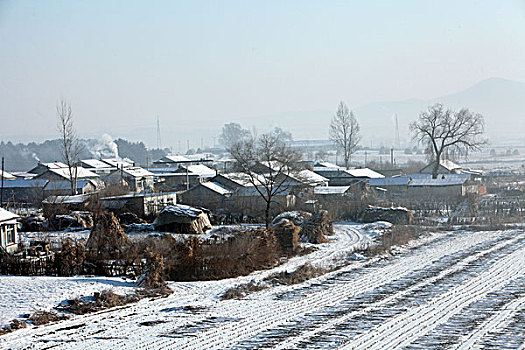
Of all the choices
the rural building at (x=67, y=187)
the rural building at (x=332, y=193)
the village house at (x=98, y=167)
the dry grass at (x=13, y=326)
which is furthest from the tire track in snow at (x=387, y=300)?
the village house at (x=98, y=167)

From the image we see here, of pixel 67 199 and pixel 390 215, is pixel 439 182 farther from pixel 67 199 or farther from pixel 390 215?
pixel 67 199

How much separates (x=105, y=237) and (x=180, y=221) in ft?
31.5

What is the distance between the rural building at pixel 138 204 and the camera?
123ft

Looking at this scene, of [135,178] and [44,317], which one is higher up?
[135,178]

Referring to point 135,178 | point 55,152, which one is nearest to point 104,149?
point 55,152

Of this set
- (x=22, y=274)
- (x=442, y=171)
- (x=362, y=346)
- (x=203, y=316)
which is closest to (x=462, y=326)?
(x=362, y=346)

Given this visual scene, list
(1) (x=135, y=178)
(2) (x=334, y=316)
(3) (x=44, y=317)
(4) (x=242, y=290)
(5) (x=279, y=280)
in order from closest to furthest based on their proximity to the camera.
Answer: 1. (3) (x=44, y=317)
2. (2) (x=334, y=316)
3. (4) (x=242, y=290)
4. (5) (x=279, y=280)
5. (1) (x=135, y=178)

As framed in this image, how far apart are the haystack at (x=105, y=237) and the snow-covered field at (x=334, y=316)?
500 cm

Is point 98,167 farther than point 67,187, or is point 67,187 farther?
point 98,167

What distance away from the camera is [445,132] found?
58500 millimetres

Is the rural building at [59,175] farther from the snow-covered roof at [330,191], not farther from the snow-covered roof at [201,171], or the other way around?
the snow-covered roof at [330,191]

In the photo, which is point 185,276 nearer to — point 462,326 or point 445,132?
point 462,326

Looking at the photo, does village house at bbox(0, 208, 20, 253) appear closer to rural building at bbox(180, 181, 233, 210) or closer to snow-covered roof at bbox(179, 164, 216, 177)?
rural building at bbox(180, 181, 233, 210)

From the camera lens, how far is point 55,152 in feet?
478
